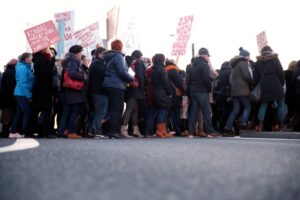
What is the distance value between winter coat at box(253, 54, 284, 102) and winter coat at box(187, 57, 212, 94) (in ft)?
3.51

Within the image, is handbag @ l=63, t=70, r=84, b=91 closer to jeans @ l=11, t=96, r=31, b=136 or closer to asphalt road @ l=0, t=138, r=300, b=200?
jeans @ l=11, t=96, r=31, b=136

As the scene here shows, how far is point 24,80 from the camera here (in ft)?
32.2

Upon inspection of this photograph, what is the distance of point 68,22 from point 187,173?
42.4 feet

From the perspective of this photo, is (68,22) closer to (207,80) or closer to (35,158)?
(207,80)

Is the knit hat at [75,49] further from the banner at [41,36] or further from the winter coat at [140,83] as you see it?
the banner at [41,36]

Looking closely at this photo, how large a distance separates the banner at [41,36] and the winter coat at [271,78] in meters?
4.42

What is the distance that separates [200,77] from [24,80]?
3.52 metres

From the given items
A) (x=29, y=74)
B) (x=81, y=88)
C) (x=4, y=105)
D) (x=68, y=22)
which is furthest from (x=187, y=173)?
(x=68, y=22)

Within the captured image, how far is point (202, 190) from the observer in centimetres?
200

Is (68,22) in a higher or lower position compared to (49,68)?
higher

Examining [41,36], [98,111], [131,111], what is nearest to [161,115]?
[131,111]

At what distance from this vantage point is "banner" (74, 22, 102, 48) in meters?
14.9

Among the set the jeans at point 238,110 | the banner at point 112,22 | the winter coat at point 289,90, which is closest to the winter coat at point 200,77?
the jeans at point 238,110

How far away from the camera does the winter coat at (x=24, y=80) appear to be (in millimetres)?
9797
